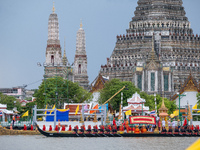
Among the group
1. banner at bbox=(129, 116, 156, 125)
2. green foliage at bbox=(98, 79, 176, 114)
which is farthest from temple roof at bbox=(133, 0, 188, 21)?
banner at bbox=(129, 116, 156, 125)

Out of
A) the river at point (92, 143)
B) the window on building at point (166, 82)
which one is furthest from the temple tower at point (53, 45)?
the river at point (92, 143)

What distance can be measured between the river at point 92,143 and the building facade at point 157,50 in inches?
2517

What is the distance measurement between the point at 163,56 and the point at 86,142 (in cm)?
8123

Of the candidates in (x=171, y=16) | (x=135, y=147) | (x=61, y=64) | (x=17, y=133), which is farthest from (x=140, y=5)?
(x=135, y=147)

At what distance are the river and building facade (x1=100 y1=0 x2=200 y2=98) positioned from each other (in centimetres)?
6393

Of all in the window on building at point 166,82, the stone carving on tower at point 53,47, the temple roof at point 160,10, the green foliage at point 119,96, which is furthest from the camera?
the temple roof at point 160,10

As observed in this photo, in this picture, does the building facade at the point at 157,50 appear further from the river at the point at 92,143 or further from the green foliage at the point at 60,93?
the river at the point at 92,143

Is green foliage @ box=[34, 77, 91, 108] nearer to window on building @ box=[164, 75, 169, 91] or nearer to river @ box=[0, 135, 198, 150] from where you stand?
window on building @ box=[164, 75, 169, 91]

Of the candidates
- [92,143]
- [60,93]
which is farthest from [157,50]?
[92,143]

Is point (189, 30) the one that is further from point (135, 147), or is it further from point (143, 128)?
point (135, 147)

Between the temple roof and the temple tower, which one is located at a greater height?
the temple roof

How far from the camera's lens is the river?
193 feet

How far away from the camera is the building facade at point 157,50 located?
440 ft

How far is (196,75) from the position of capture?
464ft
